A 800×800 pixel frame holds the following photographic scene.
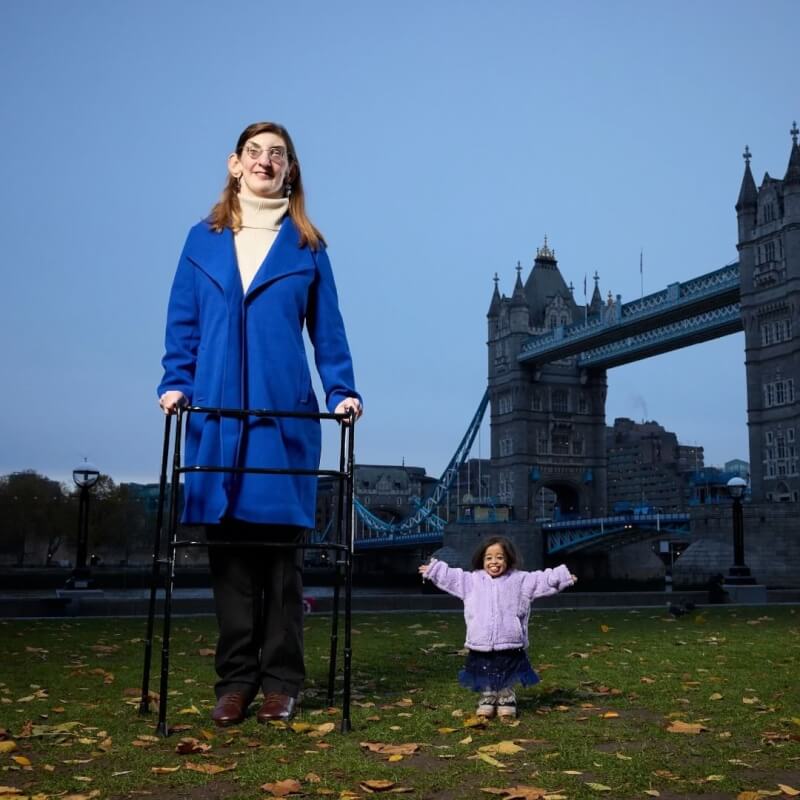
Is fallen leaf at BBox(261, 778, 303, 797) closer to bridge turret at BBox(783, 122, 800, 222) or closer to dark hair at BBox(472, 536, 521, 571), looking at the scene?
dark hair at BBox(472, 536, 521, 571)

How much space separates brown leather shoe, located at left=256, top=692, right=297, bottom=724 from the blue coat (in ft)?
2.70

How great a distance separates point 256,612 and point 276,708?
20.1 inches

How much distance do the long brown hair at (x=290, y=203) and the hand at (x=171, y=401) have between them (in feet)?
3.19

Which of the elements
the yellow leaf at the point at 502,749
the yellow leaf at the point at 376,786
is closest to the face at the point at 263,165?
the yellow leaf at the point at 502,749

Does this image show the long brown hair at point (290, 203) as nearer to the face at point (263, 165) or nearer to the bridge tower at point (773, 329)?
the face at point (263, 165)

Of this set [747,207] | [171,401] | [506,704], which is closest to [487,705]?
[506,704]

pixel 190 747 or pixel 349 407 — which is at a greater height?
pixel 349 407

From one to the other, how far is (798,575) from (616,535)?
49.7ft

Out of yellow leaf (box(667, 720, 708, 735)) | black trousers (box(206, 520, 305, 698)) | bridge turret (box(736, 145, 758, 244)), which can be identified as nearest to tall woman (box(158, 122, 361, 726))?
black trousers (box(206, 520, 305, 698))

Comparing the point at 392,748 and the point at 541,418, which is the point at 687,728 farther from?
the point at 541,418

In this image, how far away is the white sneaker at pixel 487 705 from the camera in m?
4.87

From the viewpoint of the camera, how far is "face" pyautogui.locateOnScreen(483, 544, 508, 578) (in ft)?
17.6

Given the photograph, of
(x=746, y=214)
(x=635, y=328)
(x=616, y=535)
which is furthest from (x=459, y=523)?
(x=746, y=214)

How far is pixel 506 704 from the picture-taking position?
4.93 meters
